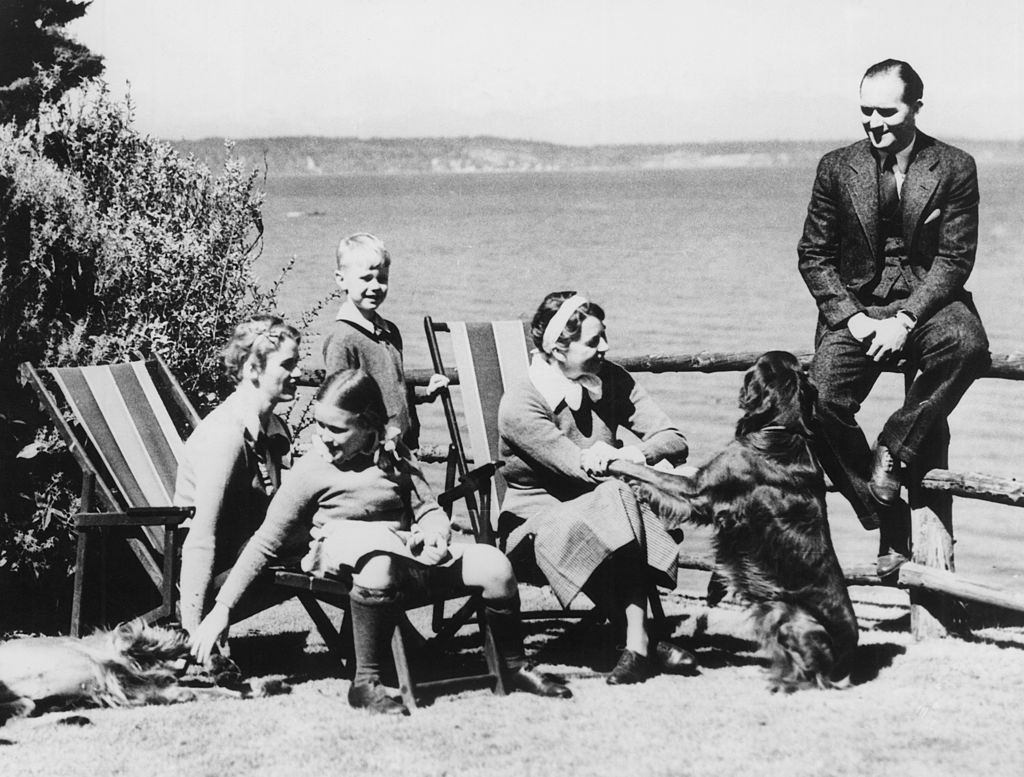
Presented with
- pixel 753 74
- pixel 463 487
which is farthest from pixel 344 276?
pixel 753 74

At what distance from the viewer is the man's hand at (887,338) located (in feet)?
13.8

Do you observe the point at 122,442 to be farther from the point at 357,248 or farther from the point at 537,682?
the point at 537,682

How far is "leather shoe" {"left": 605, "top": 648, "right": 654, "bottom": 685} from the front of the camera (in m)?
3.84

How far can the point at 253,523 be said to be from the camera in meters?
4.12

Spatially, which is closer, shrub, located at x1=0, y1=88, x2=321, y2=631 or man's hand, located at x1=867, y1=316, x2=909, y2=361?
man's hand, located at x1=867, y1=316, x2=909, y2=361

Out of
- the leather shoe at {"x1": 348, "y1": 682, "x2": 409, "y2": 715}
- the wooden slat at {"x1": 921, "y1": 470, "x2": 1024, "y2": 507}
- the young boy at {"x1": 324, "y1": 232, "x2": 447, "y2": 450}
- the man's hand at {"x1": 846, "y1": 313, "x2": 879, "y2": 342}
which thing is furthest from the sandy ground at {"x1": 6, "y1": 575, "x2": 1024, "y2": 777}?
the man's hand at {"x1": 846, "y1": 313, "x2": 879, "y2": 342}

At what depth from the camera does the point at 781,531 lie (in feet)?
12.3

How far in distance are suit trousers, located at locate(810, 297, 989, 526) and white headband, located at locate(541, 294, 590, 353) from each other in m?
1.00

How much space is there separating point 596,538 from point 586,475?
0.31 meters

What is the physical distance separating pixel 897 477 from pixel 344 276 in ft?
7.70

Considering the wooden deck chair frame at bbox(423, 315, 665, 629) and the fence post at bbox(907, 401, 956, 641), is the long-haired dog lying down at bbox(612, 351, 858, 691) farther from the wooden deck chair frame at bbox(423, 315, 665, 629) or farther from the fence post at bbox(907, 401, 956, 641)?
the wooden deck chair frame at bbox(423, 315, 665, 629)

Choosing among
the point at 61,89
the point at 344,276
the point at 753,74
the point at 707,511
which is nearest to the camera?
the point at 707,511

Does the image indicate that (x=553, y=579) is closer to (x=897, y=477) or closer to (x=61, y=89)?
(x=897, y=477)

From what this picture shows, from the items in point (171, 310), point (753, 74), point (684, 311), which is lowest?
point (684, 311)
